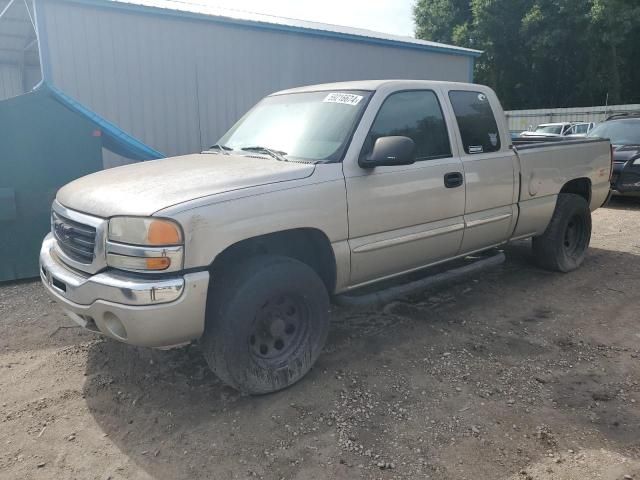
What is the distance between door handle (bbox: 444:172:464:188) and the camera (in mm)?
4078

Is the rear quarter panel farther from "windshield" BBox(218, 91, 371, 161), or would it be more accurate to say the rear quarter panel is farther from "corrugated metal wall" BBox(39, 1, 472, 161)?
"corrugated metal wall" BBox(39, 1, 472, 161)

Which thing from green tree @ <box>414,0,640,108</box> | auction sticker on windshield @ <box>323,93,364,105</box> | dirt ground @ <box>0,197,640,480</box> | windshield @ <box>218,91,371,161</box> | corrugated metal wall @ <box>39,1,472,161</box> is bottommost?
dirt ground @ <box>0,197,640,480</box>

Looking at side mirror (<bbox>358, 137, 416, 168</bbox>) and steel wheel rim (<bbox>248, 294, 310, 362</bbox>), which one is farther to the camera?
side mirror (<bbox>358, 137, 416, 168</bbox>)

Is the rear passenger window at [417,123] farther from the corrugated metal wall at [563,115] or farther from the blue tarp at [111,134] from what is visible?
the corrugated metal wall at [563,115]

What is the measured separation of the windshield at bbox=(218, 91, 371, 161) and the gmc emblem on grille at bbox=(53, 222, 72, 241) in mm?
1400

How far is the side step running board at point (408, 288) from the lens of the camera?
11.8ft

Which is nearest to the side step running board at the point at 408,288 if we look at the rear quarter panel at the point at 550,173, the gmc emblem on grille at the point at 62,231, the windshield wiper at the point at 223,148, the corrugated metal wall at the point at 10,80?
the rear quarter panel at the point at 550,173

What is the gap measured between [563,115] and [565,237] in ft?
71.1

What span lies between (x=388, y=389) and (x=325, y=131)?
1.80 m

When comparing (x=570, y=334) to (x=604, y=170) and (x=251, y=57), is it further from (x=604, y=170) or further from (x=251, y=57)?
(x=251, y=57)

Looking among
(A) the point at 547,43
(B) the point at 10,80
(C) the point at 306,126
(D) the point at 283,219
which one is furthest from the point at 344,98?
(A) the point at 547,43

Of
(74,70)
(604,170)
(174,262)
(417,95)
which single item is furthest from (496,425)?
(74,70)

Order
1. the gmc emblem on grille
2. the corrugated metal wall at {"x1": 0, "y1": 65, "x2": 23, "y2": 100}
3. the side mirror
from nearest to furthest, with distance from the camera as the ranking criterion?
the gmc emblem on grille → the side mirror → the corrugated metal wall at {"x1": 0, "y1": 65, "x2": 23, "y2": 100}

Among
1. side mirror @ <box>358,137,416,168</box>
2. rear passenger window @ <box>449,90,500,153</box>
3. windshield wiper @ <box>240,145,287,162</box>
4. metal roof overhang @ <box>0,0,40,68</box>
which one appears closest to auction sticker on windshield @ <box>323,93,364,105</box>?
side mirror @ <box>358,137,416,168</box>
